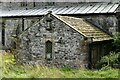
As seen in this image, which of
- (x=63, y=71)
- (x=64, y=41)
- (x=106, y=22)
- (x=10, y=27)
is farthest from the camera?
(x=10, y=27)

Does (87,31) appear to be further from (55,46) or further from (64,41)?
(55,46)

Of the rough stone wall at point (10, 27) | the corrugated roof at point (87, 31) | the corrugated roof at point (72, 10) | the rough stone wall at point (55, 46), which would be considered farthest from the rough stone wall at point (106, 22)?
the rough stone wall at point (10, 27)

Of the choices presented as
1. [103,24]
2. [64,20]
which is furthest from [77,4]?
[64,20]

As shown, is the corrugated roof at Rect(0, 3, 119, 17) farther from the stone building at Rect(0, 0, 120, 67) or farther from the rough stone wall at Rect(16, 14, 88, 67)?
the rough stone wall at Rect(16, 14, 88, 67)

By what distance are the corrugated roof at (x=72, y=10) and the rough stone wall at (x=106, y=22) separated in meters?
0.42

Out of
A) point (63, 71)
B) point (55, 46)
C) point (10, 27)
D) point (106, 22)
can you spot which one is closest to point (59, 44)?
point (55, 46)

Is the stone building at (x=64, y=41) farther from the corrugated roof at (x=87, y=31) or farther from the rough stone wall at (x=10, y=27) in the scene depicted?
the rough stone wall at (x=10, y=27)

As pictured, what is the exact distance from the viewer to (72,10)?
2734cm

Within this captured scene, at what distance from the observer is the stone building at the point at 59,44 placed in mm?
20109

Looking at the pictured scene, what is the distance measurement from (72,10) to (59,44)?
7.26 metres

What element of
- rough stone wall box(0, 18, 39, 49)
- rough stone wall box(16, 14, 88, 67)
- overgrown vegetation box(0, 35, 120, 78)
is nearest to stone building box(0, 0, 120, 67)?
rough stone wall box(16, 14, 88, 67)

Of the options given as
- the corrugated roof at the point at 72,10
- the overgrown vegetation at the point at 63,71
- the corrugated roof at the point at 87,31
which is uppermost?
the corrugated roof at the point at 72,10

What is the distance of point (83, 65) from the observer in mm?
20016

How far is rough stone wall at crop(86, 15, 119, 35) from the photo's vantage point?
81.0 feet
